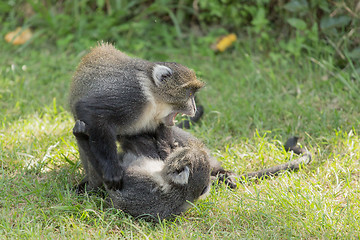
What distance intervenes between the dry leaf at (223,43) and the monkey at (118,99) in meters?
3.68

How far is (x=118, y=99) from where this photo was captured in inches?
171

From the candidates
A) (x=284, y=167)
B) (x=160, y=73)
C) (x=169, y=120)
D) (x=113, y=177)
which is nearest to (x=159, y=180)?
(x=113, y=177)

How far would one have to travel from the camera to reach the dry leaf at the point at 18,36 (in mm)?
8438

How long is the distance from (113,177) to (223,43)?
4928 mm

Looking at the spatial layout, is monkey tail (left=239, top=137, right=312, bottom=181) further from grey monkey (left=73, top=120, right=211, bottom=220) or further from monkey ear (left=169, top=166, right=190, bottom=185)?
monkey ear (left=169, top=166, right=190, bottom=185)

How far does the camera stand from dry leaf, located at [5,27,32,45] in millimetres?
8438

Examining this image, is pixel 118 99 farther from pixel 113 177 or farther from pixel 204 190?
pixel 204 190

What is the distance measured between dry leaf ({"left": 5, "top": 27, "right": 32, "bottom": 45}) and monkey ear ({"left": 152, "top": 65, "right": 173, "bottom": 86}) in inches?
188

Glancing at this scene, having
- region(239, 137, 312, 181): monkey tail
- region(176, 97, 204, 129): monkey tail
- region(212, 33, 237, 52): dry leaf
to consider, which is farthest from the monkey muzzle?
region(212, 33, 237, 52): dry leaf

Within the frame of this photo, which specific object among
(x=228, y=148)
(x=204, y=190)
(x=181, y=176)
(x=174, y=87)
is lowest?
(x=228, y=148)


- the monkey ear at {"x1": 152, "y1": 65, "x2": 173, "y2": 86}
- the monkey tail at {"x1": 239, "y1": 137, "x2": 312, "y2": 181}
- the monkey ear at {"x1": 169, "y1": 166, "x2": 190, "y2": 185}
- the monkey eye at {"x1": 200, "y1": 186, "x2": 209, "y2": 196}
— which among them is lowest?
the monkey tail at {"x1": 239, "y1": 137, "x2": 312, "y2": 181}

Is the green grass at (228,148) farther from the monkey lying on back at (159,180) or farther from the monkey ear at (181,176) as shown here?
the monkey ear at (181,176)

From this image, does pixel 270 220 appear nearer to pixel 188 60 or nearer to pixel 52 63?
pixel 188 60

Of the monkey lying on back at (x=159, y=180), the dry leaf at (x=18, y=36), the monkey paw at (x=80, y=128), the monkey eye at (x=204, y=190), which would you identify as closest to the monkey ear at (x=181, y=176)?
the monkey lying on back at (x=159, y=180)
